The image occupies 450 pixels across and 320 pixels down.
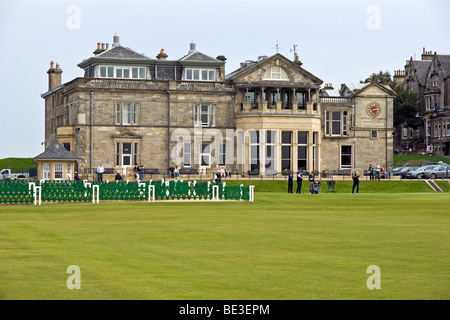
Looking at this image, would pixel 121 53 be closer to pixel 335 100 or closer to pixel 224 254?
pixel 335 100

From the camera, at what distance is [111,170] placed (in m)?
70.8

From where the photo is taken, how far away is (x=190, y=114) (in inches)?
2940

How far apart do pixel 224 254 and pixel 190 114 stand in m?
54.9

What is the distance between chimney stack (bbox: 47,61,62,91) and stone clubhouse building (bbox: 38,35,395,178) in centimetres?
988

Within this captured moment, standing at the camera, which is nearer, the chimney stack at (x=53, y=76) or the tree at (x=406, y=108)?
the chimney stack at (x=53, y=76)

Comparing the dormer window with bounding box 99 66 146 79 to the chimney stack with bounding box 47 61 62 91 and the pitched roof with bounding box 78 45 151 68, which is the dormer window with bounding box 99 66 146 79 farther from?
the chimney stack with bounding box 47 61 62 91

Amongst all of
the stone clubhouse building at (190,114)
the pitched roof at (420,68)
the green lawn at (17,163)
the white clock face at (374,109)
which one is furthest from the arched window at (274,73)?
the green lawn at (17,163)

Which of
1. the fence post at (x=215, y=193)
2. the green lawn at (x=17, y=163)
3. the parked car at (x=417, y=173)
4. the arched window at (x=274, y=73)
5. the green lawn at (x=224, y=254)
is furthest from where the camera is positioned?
the green lawn at (x=17, y=163)

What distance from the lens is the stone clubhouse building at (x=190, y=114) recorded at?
2847 inches

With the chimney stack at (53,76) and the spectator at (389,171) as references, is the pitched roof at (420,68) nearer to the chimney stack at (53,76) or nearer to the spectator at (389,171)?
the spectator at (389,171)

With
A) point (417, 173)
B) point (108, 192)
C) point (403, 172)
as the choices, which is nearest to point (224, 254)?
point (108, 192)

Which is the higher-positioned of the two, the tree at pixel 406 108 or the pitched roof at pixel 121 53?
the pitched roof at pixel 121 53

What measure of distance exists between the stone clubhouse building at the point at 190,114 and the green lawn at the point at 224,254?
35749mm
